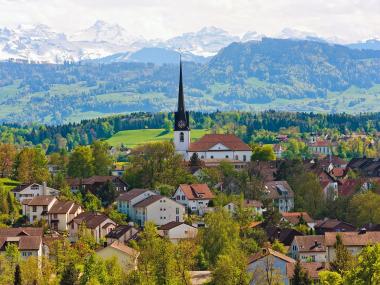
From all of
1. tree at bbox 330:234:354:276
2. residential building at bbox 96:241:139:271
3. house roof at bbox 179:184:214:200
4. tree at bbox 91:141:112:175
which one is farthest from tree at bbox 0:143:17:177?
tree at bbox 330:234:354:276

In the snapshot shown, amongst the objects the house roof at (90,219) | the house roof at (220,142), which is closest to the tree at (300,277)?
the house roof at (90,219)

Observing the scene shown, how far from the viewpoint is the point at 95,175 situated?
11812cm

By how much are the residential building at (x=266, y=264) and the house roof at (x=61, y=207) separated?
2236 cm

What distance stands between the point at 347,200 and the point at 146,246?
31242mm

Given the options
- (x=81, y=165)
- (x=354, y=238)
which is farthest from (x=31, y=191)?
(x=354, y=238)

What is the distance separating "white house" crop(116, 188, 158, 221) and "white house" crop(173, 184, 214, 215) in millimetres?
2571

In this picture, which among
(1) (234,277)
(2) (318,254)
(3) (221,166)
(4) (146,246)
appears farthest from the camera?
(3) (221,166)

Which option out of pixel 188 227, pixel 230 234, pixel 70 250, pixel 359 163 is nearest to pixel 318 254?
pixel 230 234

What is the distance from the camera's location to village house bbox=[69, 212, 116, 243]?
89.6 meters

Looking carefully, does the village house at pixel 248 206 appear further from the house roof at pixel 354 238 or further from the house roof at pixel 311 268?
the house roof at pixel 311 268

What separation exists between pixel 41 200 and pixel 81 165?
2202 centimetres

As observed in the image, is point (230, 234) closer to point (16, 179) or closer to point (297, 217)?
point (297, 217)

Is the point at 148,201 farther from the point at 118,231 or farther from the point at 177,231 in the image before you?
the point at 118,231

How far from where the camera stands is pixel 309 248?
8406cm
